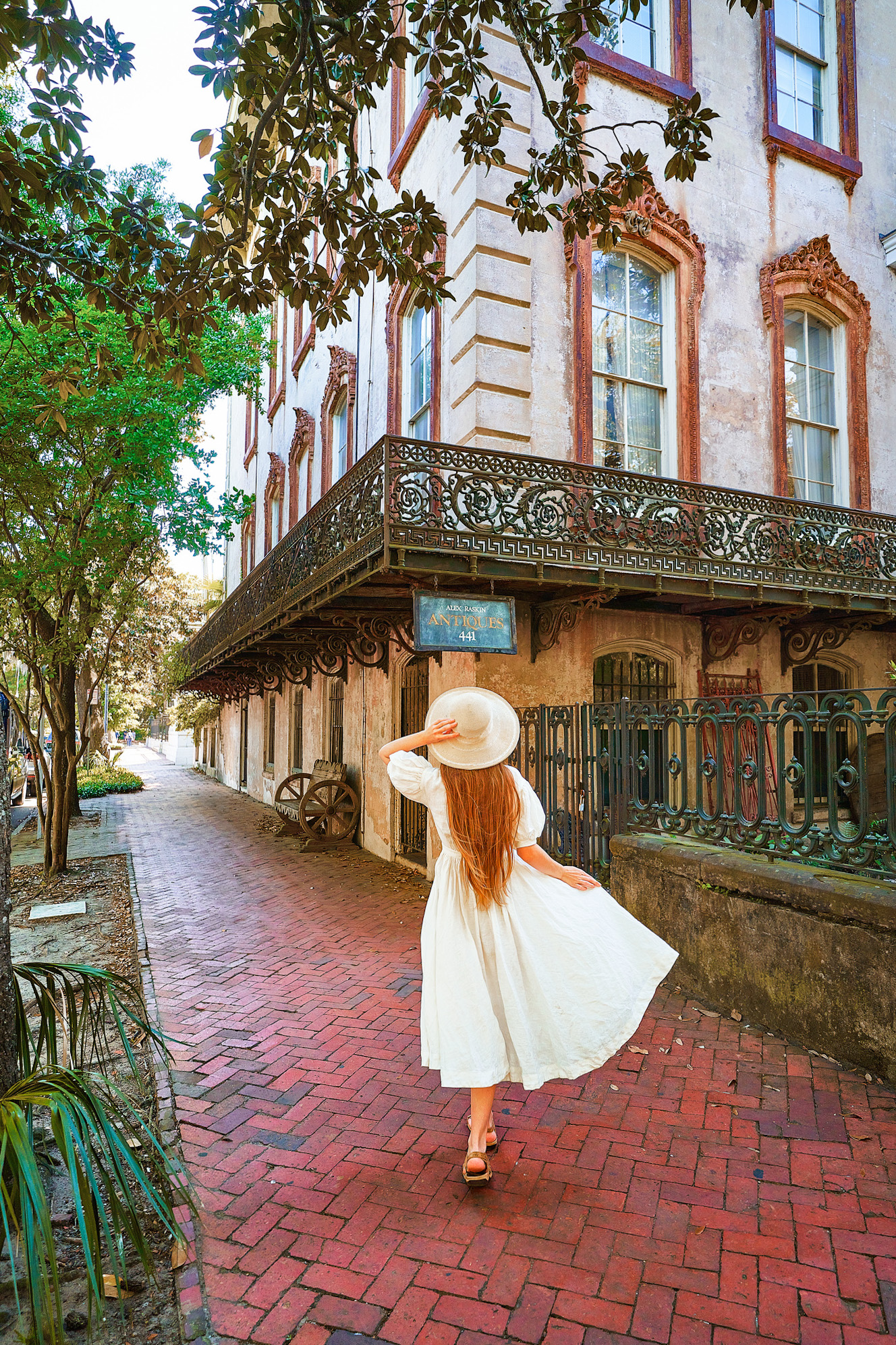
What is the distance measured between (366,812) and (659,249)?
8.67 m

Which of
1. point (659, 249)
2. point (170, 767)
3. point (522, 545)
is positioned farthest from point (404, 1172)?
point (170, 767)

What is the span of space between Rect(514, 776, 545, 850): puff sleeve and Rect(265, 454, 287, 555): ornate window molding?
1734 centimetres

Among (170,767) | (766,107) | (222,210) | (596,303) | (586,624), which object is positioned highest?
(766,107)

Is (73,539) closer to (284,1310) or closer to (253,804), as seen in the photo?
(284,1310)

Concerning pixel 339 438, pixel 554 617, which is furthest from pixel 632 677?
pixel 339 438

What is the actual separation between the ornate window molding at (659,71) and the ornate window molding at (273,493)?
11.7m

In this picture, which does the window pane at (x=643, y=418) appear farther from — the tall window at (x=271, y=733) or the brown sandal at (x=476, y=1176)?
the tall window at (x=271, y=733)

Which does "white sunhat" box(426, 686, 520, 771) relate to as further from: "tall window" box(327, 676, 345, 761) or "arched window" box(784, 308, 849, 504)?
"tall window" box(327, 676, 345, 761)

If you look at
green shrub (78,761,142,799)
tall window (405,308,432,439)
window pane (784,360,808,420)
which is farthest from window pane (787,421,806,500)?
green shrub (78,761,142,799)

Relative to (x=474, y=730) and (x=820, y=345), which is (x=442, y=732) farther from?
(x=820, y=345)

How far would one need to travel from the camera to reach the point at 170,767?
131ft

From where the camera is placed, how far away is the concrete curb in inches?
90.7

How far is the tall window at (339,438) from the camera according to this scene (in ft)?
45.0

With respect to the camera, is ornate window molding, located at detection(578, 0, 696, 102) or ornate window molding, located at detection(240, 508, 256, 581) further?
ornate window molding, located at detection(240, 508, 256, 581)
